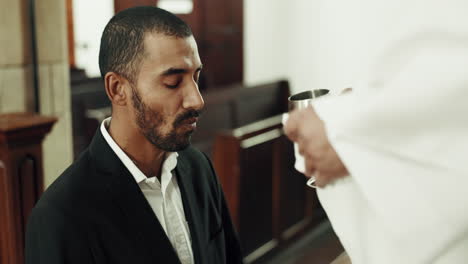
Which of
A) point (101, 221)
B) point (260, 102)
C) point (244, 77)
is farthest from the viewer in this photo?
point (244, 77)

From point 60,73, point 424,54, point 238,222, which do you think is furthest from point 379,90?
point 238,222

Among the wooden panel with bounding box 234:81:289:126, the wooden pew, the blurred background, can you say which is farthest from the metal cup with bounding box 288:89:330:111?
the wooden panel with bounding box 234:81:289:126

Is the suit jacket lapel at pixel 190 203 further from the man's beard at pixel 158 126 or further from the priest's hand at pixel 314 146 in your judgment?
the priest's hand at pixel 314 146

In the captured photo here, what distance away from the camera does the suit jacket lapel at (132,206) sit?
4.40 ft

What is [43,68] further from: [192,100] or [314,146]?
[314,146]

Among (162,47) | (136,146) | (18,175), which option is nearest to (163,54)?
(162,47)

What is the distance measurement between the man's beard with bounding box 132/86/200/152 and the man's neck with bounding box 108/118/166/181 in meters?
0.04

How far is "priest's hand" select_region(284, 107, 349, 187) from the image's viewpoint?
0.79 m

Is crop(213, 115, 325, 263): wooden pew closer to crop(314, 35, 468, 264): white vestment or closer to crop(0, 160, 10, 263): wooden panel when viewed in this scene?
crop(0, 160, 10, 263): wooden panel

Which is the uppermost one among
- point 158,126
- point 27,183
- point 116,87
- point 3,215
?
point 116,87

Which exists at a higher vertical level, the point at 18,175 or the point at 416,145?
the point at 416,145

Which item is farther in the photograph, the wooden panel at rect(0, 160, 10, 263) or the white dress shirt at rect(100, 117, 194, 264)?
the wooden panel at rect(0, 160, 10, 263)

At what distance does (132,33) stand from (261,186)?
8.98 feet

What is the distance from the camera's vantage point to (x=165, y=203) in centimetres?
148
